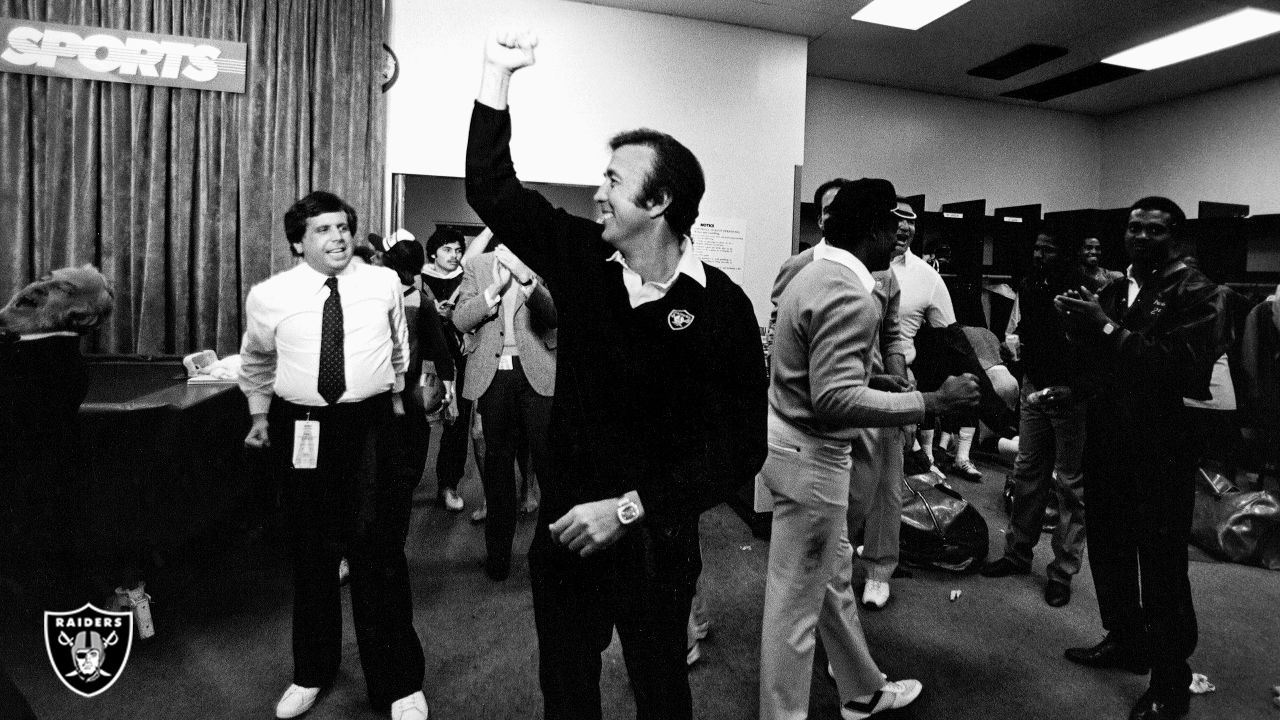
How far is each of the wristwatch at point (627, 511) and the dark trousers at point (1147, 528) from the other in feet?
4.38

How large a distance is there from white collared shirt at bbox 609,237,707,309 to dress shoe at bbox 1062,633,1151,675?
2078mm

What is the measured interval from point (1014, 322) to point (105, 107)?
4.72 m

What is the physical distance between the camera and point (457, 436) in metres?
3.74

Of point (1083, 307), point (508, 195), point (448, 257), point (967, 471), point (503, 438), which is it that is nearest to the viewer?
point (508, 195)

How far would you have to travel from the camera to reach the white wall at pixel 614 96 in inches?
160

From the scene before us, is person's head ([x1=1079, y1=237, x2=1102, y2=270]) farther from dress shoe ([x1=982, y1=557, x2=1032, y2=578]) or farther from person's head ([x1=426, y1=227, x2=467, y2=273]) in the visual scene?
person's head ([x1=426, y1=227, x2=467, y2=273])

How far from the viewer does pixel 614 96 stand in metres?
4.42

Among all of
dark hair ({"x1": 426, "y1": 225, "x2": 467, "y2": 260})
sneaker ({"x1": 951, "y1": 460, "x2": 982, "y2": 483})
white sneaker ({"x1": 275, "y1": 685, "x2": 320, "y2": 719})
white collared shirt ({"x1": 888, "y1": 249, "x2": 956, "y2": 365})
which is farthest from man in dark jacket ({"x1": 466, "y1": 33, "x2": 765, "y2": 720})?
sneaker ({"x1": 951, "y1": 460, "x2": 982, "y2": 483})

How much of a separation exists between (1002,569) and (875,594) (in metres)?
0.76

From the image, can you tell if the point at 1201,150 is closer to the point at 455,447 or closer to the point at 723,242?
the point at 455,447

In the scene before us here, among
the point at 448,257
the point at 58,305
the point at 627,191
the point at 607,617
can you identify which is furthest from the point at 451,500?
the point at 627,191

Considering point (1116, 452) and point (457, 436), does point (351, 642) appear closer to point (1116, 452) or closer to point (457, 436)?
point (457, 436)

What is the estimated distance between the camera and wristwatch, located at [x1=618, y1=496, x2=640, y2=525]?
1.09m

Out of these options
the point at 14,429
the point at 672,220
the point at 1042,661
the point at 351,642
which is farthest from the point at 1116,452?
the point at 14,429
